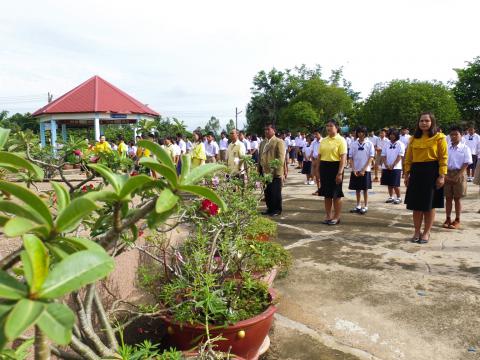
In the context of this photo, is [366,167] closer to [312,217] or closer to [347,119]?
[312,217]

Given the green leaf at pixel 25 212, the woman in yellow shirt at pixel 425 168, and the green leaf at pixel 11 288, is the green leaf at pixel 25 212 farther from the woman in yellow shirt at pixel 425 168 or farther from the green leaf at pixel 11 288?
the woman in yellow shirt at pixel 425 168

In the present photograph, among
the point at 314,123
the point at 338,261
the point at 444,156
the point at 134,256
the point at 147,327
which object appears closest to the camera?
the point at 147,327

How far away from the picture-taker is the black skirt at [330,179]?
575 cm

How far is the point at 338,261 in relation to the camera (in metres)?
4.26

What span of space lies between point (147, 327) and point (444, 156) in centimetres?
383

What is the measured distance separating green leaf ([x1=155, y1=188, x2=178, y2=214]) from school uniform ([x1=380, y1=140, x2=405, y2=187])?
24.6ft

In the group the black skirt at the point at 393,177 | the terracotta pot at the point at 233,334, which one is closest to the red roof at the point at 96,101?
the black skirt at the point at 393,177

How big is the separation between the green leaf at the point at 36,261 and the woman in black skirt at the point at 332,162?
5195mm

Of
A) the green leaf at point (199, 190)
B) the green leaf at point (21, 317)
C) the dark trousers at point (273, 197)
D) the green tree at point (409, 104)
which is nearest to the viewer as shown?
the green leaf at point (21, 317)

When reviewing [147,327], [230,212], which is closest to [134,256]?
[147,327]

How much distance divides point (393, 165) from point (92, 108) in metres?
14.1

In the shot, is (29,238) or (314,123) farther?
(314,123)

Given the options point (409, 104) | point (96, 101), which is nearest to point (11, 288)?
point (96, 101)

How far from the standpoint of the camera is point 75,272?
26.2 inches
